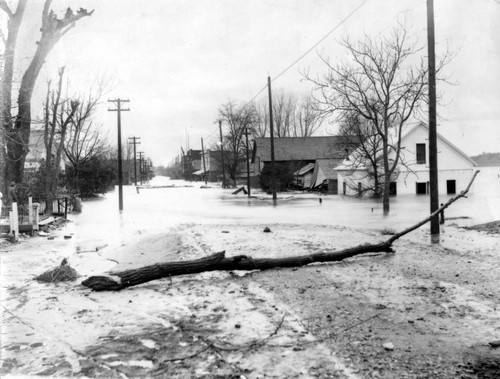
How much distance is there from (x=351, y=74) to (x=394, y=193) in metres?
17.9

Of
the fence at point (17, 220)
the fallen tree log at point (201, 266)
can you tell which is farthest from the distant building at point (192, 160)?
the fallen tree log at point (201, 266)

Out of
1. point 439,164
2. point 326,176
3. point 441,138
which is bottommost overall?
point 326,176

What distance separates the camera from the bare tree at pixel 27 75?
1745cm

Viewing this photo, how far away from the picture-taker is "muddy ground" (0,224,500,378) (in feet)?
13.1

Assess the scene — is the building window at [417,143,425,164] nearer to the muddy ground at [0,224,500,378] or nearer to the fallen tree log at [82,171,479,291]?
the muddy ground at [0,224,500,378]

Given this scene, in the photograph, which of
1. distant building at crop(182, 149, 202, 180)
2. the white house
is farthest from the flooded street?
distant building at crop(182, 149, 202, 180)

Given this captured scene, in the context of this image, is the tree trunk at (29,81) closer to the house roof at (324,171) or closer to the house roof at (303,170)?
the house roof at (324,171)

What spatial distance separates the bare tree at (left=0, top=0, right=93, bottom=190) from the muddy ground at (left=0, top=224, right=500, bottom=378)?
10595mm

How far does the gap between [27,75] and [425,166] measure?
3090 cm

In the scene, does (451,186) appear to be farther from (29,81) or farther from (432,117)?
(29,81)

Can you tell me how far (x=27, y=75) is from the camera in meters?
18.5

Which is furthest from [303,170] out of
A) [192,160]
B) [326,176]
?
[192,160]

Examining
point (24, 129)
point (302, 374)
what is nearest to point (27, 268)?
point (302, 374)

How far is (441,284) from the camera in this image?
6723 millimetres
